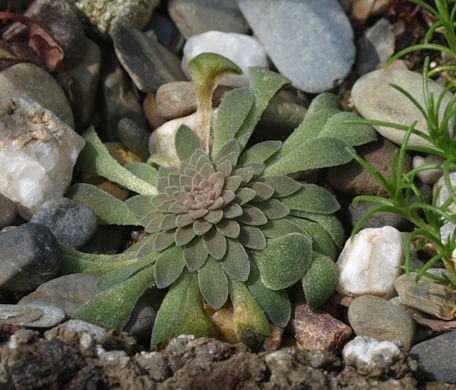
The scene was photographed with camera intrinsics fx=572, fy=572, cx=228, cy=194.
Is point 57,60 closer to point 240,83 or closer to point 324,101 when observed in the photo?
point 240,83

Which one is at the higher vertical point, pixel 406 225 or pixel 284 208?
pixel 284 208

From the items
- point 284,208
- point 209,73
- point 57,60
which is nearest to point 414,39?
point 209,73

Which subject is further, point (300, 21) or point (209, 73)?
point (300, 21)

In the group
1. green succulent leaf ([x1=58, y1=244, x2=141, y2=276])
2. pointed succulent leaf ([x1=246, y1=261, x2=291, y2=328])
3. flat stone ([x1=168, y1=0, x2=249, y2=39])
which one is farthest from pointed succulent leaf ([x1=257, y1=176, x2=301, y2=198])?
flat stone ([x1=168, y1=0, x2=249, y2=39])

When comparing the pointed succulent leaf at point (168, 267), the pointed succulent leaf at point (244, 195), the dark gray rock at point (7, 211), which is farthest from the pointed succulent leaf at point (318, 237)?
the dark gray rock at point (7, 211)

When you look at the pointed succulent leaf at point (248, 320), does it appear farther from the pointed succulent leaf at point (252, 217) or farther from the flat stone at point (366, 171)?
the flat stone at point (366, 171)

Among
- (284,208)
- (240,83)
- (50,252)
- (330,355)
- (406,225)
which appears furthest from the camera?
(240,83)

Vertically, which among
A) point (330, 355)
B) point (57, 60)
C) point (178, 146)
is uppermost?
point (57, 60)
